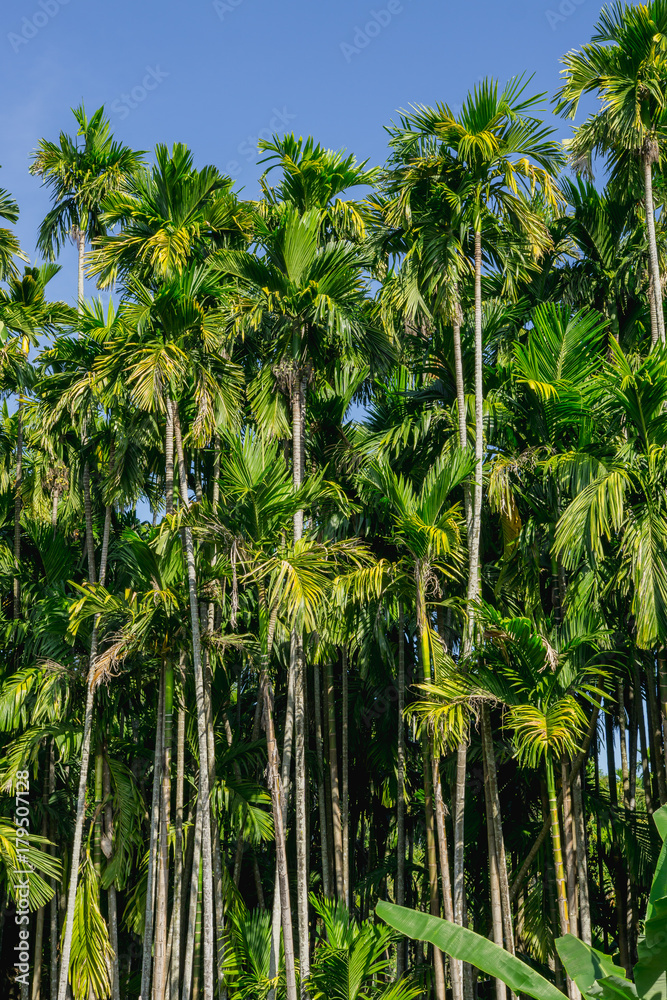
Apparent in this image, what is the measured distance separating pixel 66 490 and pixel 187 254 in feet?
17.3

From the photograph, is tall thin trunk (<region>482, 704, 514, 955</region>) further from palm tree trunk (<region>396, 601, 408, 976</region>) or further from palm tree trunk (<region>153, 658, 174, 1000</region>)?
palm tree trunk (<region>153, 658, 174, 1000</region>)

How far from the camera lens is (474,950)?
620 cm

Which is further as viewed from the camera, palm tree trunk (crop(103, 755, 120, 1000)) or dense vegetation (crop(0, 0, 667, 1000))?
palm tree trunk (crop(103, 755, 120, 1000))

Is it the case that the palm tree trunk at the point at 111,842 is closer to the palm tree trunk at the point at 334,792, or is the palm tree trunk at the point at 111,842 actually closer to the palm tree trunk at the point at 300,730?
the palm tree trunk at the point at 300,730

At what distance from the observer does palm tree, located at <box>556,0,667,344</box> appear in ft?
40.3

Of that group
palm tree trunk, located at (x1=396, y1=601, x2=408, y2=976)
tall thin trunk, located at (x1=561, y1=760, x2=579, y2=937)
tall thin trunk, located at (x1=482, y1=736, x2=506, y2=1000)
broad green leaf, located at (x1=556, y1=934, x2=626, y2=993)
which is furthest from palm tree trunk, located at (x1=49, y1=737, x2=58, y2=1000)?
broad green leaf, located at (x1=556, y1=934, x2=626, y2=993)

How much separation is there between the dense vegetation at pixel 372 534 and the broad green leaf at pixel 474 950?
3785 millimetres

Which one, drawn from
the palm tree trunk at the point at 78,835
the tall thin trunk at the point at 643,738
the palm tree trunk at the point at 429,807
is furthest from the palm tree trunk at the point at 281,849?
the tall thin trunk at the point at 643,738

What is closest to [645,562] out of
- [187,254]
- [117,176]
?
[187,254]

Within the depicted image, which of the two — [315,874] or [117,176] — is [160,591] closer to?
[315,874]

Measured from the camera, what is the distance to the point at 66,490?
17078 millimetres

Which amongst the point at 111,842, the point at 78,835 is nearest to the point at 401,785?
the point at 111,842

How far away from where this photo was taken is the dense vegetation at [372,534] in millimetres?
11120

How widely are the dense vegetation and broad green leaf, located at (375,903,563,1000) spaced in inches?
149
